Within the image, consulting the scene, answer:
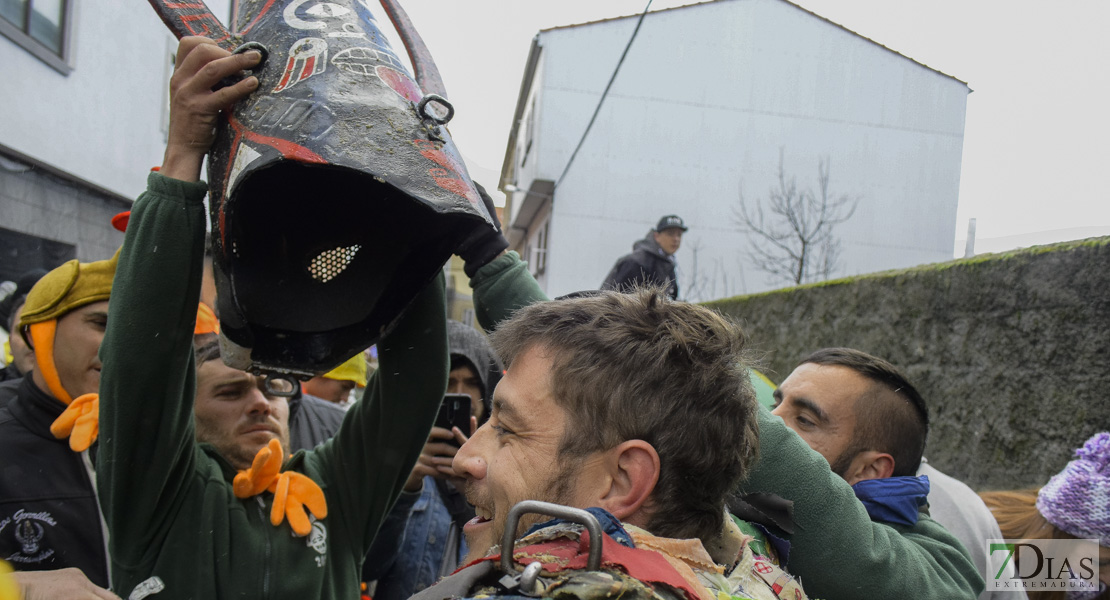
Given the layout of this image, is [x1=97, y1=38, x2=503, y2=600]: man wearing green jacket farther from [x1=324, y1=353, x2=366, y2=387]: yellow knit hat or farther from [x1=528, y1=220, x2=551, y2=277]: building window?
[x1=528, y1=220, x2=551, y2=277]: building window

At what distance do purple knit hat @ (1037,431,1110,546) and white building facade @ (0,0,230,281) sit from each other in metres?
5.12

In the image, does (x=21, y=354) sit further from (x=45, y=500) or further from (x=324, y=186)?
(x=324, y=186)

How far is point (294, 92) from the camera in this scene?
1.13 m

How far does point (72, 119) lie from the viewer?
18.7ft

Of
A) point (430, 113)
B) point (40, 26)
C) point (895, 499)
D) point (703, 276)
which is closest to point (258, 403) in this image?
point (430, 113)

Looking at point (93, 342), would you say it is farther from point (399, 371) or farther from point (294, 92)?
point (294, 92)

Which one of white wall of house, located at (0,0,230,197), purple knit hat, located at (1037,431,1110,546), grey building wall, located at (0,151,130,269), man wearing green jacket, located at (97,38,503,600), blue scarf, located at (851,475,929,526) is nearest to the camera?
man wearing green jacket, located at (97,38,503,600)

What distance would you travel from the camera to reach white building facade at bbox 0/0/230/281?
5164 mm

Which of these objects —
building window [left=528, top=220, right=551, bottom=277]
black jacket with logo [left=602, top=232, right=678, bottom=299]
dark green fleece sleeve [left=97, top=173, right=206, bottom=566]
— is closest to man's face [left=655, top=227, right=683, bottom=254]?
black jacket with logo [left=602, top=232, right=678, bottom=299]

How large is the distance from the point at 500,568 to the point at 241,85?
0.85 meters

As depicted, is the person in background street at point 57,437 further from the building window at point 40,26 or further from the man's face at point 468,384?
the building window at point 40,26

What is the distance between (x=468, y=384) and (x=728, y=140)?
606 inches

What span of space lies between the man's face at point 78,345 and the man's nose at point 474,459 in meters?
1.42

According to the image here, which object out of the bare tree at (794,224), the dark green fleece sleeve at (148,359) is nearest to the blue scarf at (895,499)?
the dark green fleece sleeve at (148,359)
